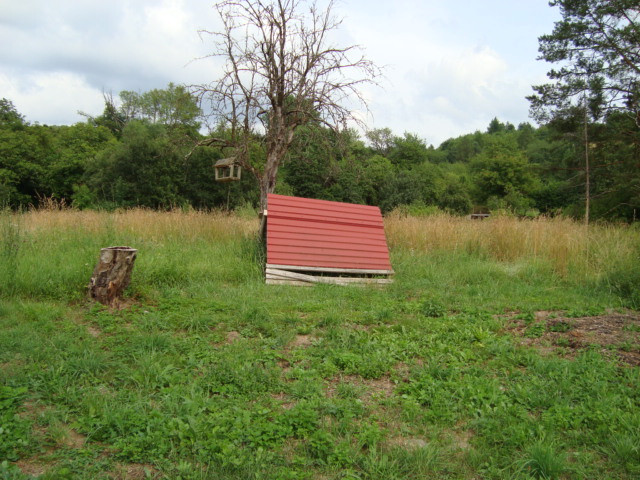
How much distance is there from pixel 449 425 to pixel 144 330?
3223mm

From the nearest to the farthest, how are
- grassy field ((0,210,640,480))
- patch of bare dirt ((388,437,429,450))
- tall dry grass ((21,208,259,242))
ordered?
grassy field ((0,210,640,480)) → patch of bare dirt ((388,437,429,450)) → tall dry grass ((21,208,259,242))

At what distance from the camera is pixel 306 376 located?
3.80 meters

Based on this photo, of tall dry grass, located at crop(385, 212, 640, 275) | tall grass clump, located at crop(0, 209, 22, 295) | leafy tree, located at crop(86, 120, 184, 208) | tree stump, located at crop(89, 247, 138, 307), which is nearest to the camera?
tree stump, located at crop(89, 247, 138, 307)

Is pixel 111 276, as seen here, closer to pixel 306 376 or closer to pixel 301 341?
pixel 301 341

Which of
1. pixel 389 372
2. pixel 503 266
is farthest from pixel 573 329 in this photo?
pixel 503 266

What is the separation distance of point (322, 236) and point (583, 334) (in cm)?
481

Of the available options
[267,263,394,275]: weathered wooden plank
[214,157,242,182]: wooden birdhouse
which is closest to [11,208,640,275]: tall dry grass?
[214,157,242,182]: wooden birdhouse

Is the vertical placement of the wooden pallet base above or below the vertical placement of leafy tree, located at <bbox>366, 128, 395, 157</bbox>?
below

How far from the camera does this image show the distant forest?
16062 mm

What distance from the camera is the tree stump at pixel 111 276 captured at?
574 centimetres

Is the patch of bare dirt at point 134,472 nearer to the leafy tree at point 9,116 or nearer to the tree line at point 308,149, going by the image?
the tree line at point 308,149

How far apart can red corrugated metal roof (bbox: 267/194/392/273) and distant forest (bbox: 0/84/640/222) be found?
2700 millimetres

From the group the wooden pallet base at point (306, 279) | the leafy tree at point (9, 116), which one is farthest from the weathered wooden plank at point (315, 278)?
the leafy tree at point (9, 116)

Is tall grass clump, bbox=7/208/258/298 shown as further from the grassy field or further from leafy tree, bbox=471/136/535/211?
leafy tree, bbox=471/136/535/211
